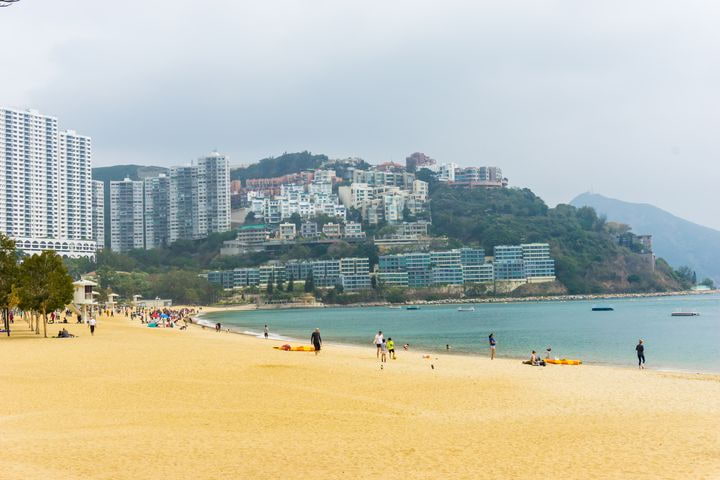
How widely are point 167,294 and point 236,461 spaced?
521 ft

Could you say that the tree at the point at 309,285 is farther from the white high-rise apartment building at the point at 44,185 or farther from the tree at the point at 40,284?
the tree at the point at 40,284

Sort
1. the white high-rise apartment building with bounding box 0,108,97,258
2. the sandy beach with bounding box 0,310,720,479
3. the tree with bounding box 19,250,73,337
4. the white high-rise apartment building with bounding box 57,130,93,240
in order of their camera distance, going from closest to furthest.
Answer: the sandy beach with bounding box 0,310,720,479 → the tree with bounding box 19,250,73,337 → the white high-rise apartment building with bounding box 0,108,97,258 → the white high-rise apartment building with bounding box 57,130,93,240

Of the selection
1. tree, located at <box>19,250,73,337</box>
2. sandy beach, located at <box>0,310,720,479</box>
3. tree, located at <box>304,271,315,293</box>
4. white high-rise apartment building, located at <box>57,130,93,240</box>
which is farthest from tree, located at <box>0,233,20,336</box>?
white high-rise apartment building, located at <box>57,130,93,240</box>

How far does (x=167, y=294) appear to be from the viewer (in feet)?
543

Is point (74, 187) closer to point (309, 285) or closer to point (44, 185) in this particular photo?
point (44, 185)

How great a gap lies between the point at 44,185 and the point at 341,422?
178111mm

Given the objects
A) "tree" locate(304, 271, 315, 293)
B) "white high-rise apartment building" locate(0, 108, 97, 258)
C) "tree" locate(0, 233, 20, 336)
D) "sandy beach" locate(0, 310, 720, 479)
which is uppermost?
"white high-rise apartment building" locate(0, 108, 97, 258)

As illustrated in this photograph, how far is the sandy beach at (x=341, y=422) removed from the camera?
1198cm

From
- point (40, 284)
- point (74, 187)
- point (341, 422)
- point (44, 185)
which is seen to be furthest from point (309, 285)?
point (341, 422)

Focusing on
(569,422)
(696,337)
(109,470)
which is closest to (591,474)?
(569,422)

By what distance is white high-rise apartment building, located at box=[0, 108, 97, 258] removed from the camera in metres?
168

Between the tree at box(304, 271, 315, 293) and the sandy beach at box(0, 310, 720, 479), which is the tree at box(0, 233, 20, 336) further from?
the tree at box(304, 271, 315, 293)

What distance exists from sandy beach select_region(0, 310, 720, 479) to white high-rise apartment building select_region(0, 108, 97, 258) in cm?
15421

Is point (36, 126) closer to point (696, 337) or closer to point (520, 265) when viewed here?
point (520, 265)
